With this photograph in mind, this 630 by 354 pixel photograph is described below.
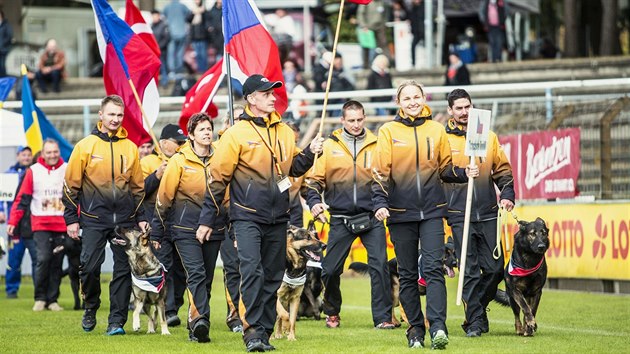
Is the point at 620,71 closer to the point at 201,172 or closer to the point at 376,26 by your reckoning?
the point at 376,26

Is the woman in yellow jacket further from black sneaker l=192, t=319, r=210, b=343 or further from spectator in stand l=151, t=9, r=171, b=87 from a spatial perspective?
spectator in stand l=151, t=9, r=171, b=87

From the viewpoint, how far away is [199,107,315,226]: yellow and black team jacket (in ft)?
44.0

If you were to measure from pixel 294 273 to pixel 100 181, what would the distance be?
2.33 meters

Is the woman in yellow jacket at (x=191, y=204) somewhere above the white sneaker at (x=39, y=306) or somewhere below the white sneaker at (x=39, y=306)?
above

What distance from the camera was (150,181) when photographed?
651 inches

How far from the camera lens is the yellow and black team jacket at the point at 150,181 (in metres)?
16.5

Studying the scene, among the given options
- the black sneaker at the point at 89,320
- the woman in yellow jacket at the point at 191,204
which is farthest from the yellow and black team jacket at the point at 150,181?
the black sneaker at the point at 89,320

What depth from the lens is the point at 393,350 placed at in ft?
44.1

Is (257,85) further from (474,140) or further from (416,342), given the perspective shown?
(416,342)

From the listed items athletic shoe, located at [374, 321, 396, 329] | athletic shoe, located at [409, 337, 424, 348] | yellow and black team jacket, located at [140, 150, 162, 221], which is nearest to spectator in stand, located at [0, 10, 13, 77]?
yellow and black team jacket, located at [140, 150, 162, 221]

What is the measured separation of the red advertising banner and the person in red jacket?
7550 millimetres

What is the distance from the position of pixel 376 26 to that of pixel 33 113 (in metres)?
13.0

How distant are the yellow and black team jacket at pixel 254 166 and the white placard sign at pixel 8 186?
968 cm

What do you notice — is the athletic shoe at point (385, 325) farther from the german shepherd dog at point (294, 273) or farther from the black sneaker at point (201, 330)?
the black sneaker at point (201, 330)
